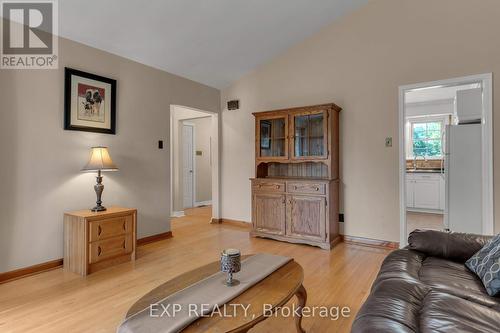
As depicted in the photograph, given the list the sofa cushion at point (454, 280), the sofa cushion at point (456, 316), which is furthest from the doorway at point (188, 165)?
the sofa cushion at point (456, 316)

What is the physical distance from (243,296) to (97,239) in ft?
6.92

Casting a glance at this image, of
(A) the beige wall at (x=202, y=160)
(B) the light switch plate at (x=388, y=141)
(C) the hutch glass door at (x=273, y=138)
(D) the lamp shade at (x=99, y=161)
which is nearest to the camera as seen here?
(D) the lamp shade at (x=99, y=161)

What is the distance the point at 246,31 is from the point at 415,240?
3.20 meters

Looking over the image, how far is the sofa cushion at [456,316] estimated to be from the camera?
1.08 metres

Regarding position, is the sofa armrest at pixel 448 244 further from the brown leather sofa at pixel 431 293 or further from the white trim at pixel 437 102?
the white trim at pixel 437 102

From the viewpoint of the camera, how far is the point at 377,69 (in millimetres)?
3734

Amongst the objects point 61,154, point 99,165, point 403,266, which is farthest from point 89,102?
point 403,266

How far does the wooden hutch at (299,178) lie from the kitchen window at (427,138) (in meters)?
3.93

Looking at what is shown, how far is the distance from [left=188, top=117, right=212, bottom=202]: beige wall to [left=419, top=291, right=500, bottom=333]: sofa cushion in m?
6.48

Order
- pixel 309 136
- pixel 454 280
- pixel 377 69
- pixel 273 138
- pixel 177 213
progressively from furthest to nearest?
pixel 177 213 < pixel 273 138 < pixel 309 136 < pixel 377 69 < pixel 454 280

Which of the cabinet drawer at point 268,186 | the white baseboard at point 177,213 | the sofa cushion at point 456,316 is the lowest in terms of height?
the white baseboard at point 177,213

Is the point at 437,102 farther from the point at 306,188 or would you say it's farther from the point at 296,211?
the point at 296,211

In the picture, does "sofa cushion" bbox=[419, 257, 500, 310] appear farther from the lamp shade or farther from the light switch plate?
the lamp shade

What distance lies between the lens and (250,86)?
4.87 metres
